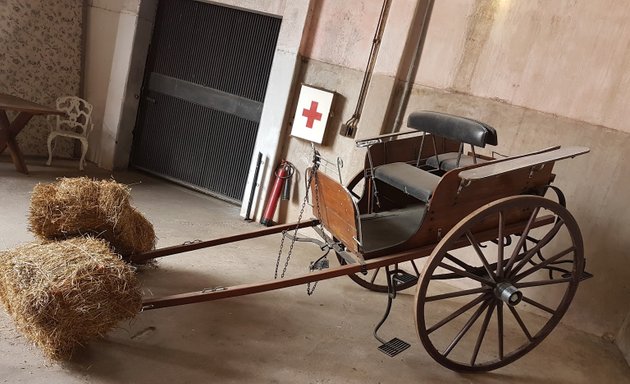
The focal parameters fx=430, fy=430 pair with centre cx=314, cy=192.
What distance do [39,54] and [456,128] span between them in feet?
15.2

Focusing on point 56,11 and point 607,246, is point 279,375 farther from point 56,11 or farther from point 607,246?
point 56,11

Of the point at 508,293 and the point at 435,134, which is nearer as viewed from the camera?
the point at 508,293

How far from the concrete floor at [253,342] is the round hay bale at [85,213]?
38cm

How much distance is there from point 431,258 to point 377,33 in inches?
96.3

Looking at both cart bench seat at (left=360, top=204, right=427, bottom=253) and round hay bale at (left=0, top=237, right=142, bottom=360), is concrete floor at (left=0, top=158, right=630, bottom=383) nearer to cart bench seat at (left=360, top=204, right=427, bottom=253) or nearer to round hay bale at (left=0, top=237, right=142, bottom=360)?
round hay bale at (left=0, top=237, right=142, bottom=360)

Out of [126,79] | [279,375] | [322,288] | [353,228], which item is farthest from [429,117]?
[126,79]

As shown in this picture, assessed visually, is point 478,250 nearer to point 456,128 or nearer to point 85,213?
point 456,128

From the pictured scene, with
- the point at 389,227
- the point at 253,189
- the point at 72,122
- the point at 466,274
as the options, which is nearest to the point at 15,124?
the point at 72,122

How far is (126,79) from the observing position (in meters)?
4.98

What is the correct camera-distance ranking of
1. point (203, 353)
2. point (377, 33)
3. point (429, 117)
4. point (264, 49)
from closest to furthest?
1. point (203, 353)
2. point (429, 117)
3. point (377, 33)
4. point (264, 49)

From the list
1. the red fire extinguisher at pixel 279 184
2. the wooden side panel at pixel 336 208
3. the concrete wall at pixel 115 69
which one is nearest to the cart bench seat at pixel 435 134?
the wooden side panel at pixel 336 208

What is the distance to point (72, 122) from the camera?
499cm

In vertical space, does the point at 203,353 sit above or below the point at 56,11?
below

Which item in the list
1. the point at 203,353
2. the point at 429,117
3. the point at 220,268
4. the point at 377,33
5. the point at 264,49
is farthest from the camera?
the point at 264,49
